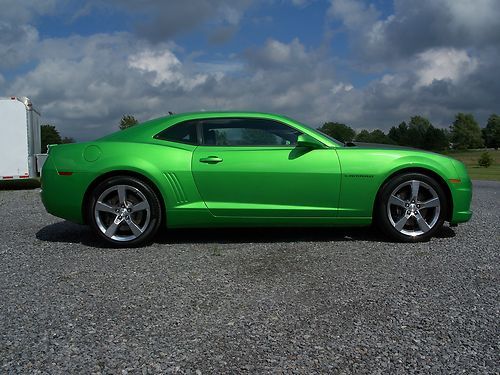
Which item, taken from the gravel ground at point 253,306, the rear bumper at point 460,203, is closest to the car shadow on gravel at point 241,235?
the gravel ground at point 253,306

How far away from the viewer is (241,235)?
5.55 metres

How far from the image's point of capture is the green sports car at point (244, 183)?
491 cm

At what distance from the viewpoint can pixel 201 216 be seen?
495 centimetres

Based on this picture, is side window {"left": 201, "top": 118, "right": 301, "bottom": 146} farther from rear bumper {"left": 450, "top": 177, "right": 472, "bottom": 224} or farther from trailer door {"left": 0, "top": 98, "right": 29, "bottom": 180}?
trailer door {"left": 0, "top": 98, "right": 29, "bottom": 180}

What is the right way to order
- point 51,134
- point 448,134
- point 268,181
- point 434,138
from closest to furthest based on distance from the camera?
1. point 268,181
2. point 51,134
3. point 434,138
4. point 448,134

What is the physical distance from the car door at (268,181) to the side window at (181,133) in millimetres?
187

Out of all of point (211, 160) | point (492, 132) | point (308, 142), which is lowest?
point (211, 160)

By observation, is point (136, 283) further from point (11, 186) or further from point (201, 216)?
point (11, 186)

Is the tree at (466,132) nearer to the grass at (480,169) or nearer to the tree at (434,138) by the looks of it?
the tree at (434,138)

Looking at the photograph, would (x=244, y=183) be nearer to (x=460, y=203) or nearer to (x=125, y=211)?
(x=125, y=211)

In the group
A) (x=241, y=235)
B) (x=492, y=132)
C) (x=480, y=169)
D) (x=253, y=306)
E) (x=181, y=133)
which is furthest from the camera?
(x=492, y=132)

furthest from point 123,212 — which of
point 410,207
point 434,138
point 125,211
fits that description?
point 434,138

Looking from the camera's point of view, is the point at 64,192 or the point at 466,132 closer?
the point at 64,192

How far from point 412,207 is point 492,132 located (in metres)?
123
